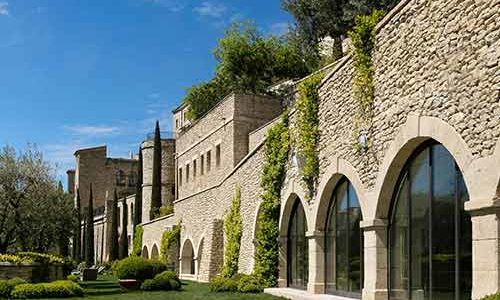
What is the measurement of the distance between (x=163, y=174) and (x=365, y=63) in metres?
38.4

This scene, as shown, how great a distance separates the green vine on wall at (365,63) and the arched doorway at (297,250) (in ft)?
18.9

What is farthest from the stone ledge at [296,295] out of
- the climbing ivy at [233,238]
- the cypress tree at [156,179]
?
the cypress tree at [156,179]

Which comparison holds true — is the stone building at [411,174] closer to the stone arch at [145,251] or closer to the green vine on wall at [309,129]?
the green vine on wall at [309,129]

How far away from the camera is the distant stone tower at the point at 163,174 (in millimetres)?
51188

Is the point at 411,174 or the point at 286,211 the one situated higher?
the point at 411,174

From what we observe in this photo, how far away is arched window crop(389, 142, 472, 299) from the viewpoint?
1148cm

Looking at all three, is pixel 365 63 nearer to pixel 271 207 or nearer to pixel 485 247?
pixel 485 247

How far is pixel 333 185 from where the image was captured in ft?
57.1

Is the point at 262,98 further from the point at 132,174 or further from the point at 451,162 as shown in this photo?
the point at 132,174

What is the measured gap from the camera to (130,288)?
25.6m

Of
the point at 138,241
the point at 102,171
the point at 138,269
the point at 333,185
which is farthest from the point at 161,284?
the point at 102,171

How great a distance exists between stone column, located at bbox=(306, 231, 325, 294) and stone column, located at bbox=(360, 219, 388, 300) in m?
3.52

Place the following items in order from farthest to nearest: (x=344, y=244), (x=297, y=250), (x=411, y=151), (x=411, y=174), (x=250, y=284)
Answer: (x=250, y=284) < (x=297, y=250) < (x=344, y=244) < (x=411, y=174) < (x=411, y=151)

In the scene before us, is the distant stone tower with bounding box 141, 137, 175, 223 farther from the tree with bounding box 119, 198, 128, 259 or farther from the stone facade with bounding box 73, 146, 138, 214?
the stone facade with bounding box 73, 146, 138, 214
